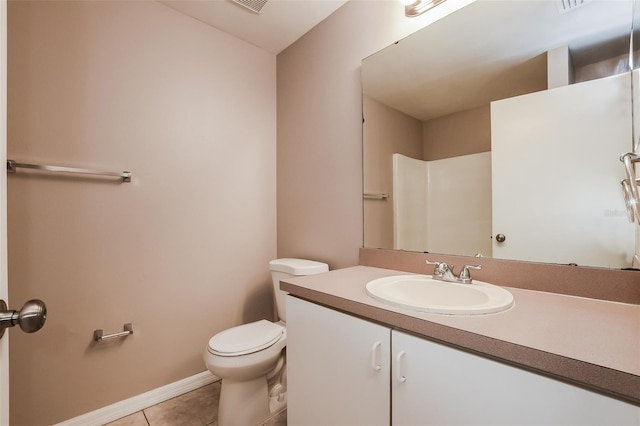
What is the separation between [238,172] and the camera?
196cm

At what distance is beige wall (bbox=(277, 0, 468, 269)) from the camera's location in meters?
1.52

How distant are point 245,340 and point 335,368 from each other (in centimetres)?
65

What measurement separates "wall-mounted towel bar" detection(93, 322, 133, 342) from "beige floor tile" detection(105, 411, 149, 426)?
1.41 feet

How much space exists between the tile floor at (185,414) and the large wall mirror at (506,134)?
1.23 meters

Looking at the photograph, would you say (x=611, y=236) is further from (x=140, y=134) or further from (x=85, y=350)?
(x=85, y=350)

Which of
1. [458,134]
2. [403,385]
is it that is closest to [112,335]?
[403,385]

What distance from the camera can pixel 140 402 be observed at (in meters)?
1.54

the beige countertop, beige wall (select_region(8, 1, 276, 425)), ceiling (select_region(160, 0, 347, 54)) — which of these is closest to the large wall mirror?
the beige countertop

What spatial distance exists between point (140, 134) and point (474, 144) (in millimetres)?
1716

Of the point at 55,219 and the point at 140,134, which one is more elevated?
the point at 140,134

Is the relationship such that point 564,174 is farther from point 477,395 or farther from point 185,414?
point 185,414

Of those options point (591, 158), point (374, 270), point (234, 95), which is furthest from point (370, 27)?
point (374, 270)

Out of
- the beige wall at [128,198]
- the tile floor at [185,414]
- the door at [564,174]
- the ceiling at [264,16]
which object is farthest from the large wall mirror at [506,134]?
the tile floor at [185,414]

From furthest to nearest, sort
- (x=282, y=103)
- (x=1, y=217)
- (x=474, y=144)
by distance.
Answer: (x=282, y=103), (x=474, y=144), (x=1, y=217)
